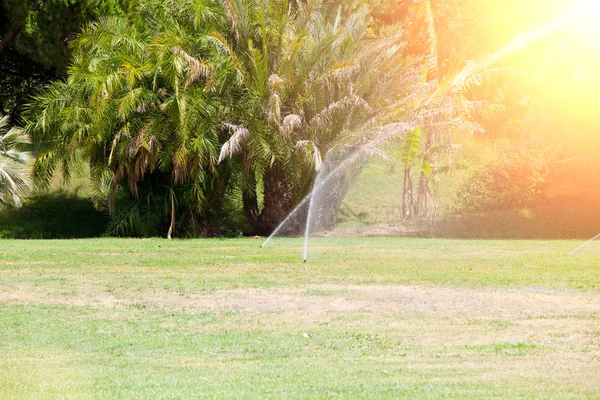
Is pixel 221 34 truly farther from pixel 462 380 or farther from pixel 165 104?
pixel 462 380

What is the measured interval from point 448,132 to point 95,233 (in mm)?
9877

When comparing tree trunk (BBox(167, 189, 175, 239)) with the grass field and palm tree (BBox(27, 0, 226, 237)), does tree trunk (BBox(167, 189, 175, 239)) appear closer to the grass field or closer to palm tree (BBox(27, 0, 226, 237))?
palm tree (BBox(27, 0, 226, 237))

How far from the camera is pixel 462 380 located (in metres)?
7.14

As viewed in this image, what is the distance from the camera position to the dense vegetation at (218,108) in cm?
Answer: 2330

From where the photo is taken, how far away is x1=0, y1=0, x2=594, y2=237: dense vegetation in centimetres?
2330

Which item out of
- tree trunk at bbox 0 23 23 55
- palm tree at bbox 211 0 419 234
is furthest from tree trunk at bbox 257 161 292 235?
tree trunk at bbox 0 23 23 55

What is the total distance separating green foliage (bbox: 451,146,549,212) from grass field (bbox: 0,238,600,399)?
10.2 metres

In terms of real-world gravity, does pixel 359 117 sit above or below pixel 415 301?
above

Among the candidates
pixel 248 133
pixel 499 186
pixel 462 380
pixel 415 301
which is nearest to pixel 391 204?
pixel 499 186

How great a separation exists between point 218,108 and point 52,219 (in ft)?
21.2

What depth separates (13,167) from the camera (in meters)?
23.6

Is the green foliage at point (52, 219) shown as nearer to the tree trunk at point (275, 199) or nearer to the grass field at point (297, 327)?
the tree trunk at point (275, 199)

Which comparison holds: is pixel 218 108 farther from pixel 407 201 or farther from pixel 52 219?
pixel 407 201

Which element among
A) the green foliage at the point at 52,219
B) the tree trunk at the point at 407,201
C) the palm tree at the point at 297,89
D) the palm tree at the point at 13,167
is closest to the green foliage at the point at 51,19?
the palm tree at the point at 13,167
